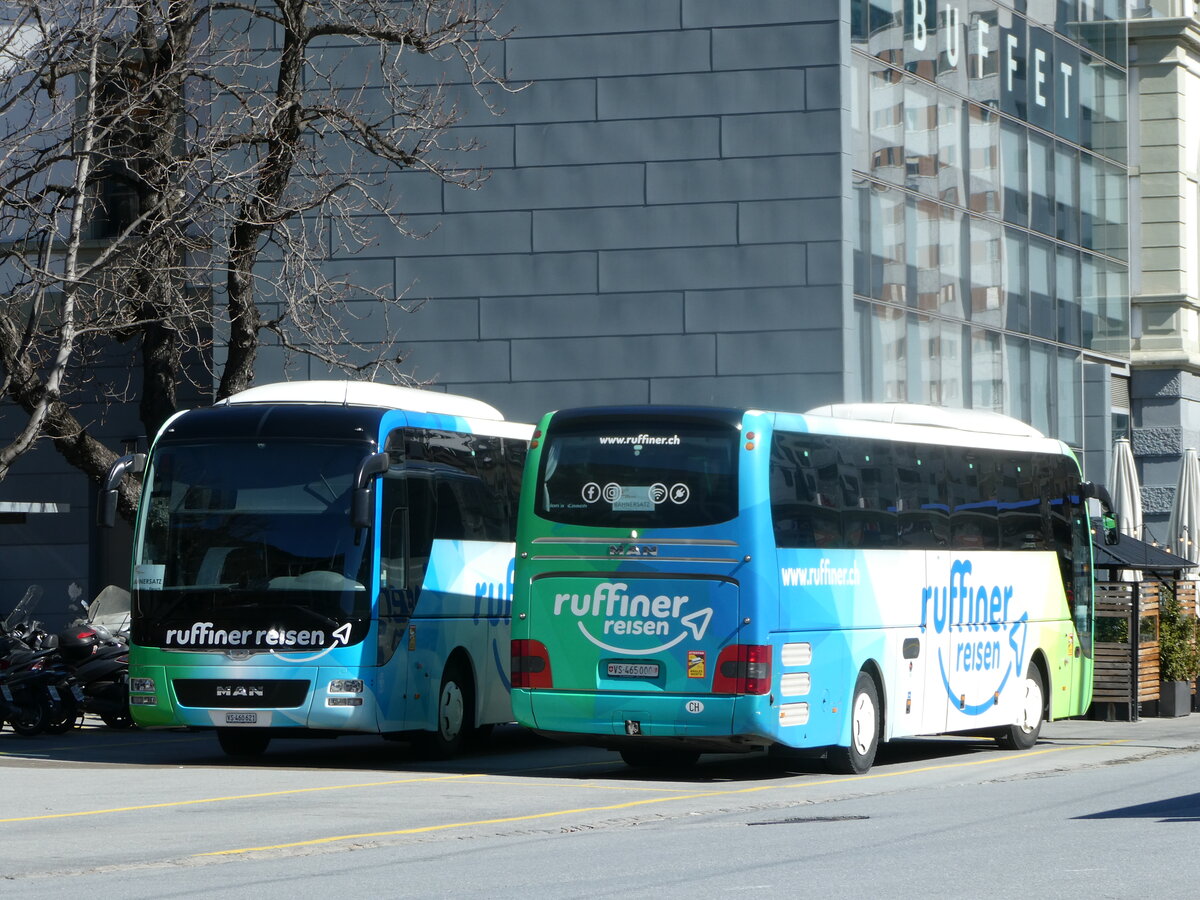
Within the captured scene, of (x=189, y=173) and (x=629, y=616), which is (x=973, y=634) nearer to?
(x=629, y=616)

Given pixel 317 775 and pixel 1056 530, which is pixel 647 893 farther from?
pixel 1056 530

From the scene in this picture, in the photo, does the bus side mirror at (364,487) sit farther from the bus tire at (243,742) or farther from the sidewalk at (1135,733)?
the sidewalk at (1135,733)

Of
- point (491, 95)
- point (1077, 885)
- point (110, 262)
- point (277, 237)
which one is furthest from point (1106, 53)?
point (1077, 885)

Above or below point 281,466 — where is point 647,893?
below

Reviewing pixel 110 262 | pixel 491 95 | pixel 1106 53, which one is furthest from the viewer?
pixel 1106 53

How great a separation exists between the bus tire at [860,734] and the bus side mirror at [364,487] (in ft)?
14.2

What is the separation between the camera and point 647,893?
8.88m

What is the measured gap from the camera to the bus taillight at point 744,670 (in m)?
15.1

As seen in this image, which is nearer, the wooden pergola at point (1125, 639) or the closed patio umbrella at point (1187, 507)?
the wooden pergola at point (1125, 639)

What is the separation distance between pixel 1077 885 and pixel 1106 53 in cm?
2575

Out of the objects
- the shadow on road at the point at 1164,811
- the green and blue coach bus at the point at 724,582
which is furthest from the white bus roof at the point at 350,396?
A: the shadow on road at the point at 1164,811

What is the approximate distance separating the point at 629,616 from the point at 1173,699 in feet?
37.2

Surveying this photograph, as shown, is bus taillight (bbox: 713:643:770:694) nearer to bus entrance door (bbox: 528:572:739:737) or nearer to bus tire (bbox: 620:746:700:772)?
bus entrance door (bbox: 528:572:739:737)

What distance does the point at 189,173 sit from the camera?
69.2 ft
